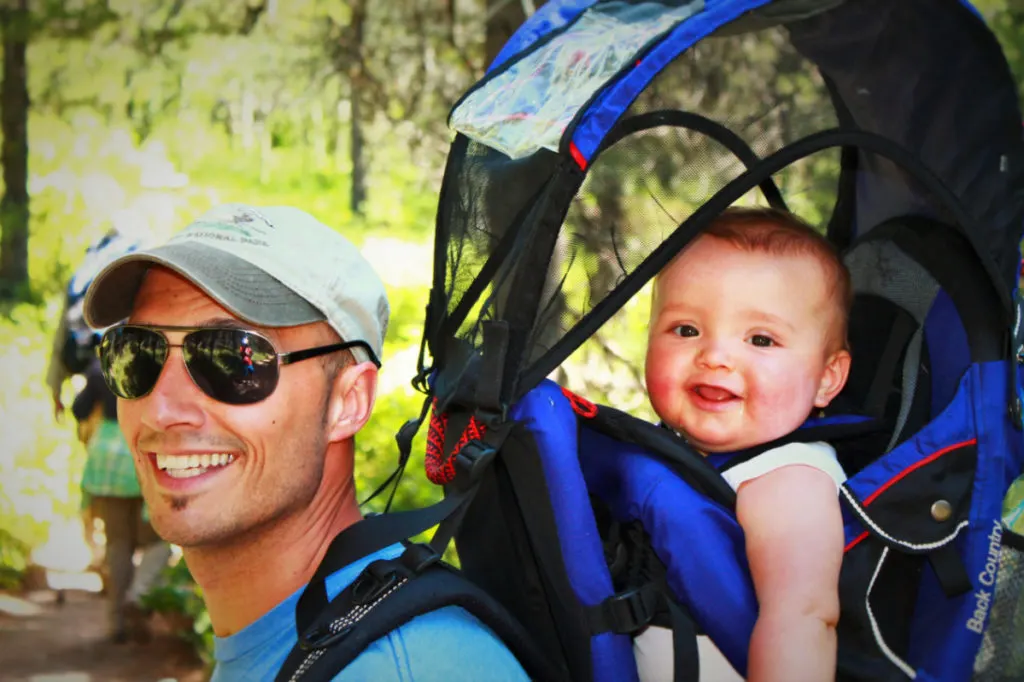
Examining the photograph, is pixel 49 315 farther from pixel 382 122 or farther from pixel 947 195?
pixel 947 195

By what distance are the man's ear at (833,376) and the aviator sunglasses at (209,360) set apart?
1193mm

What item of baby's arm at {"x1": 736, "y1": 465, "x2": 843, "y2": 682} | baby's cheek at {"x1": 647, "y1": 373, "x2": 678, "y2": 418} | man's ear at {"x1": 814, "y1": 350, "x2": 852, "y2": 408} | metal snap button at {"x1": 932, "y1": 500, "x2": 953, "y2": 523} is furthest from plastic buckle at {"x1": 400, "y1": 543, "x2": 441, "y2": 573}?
man's ear at {"x1": 814, "y1": 350, "x2": 852, "y2": 408}

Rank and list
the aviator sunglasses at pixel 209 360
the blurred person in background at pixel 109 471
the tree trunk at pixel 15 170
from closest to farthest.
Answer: the aviator sunglasses at pixel 209 360 < the blurred person in background at pixel 109 471 < the tree trunk at pixel 15 170

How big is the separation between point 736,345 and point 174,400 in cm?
113

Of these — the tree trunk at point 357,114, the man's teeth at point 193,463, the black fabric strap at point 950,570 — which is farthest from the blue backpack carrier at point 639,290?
the tree trunk at point 357,114

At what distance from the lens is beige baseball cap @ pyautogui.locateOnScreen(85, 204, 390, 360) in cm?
185

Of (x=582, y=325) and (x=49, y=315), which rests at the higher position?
(x=582, y=325)

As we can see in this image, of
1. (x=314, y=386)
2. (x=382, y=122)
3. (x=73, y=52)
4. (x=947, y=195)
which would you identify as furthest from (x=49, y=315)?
(x=947, y=195)

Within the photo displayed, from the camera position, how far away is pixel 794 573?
1819 mm

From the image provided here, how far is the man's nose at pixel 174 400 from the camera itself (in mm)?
1842

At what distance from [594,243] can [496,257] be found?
0.23m

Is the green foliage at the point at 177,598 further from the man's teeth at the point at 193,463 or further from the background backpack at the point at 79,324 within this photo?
the man's teeth at the point at 193,463

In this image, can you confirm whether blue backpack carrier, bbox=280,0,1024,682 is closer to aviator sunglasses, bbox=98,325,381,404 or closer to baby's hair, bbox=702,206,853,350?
baby's hair, bbox=702,206,853,350

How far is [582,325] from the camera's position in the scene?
1918 mm
